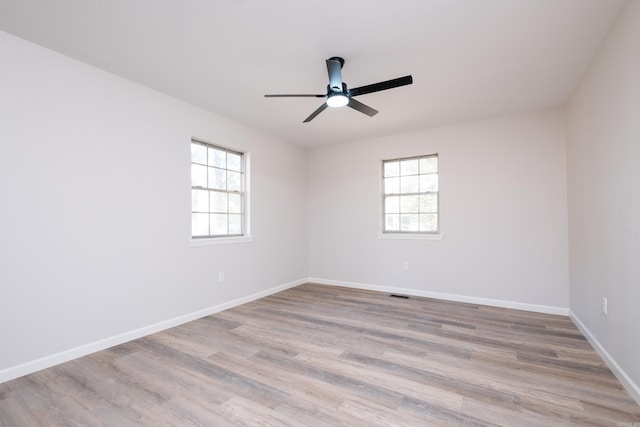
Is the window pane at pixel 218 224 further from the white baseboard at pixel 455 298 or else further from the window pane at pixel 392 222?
the window pane at pixel 392 222

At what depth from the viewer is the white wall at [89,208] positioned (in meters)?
2.31

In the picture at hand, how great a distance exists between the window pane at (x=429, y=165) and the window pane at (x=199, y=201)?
3.30m

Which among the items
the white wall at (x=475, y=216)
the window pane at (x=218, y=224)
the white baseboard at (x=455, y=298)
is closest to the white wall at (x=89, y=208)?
the window pane at (x=218, y=224)

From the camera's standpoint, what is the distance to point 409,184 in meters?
4.91

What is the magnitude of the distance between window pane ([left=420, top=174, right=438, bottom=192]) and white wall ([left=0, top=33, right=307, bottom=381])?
3118mm

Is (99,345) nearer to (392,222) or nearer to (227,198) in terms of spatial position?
(227,198)

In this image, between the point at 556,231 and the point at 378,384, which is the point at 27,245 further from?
the point at 556,231

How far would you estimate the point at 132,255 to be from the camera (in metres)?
3.03

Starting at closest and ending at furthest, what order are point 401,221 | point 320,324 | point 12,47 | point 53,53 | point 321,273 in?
point 12,47 < point 53,53 < point 320,324 < point 401,221 < point 321,273

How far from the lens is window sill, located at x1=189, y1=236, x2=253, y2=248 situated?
145 inches

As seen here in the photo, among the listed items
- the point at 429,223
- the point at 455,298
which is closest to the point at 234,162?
the point at 429,223

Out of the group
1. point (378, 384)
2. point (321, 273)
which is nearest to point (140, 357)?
point (378, 384)

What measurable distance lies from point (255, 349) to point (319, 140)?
363 centimetres

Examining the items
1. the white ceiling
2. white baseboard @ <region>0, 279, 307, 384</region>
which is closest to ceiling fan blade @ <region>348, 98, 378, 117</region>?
the white ceiling
